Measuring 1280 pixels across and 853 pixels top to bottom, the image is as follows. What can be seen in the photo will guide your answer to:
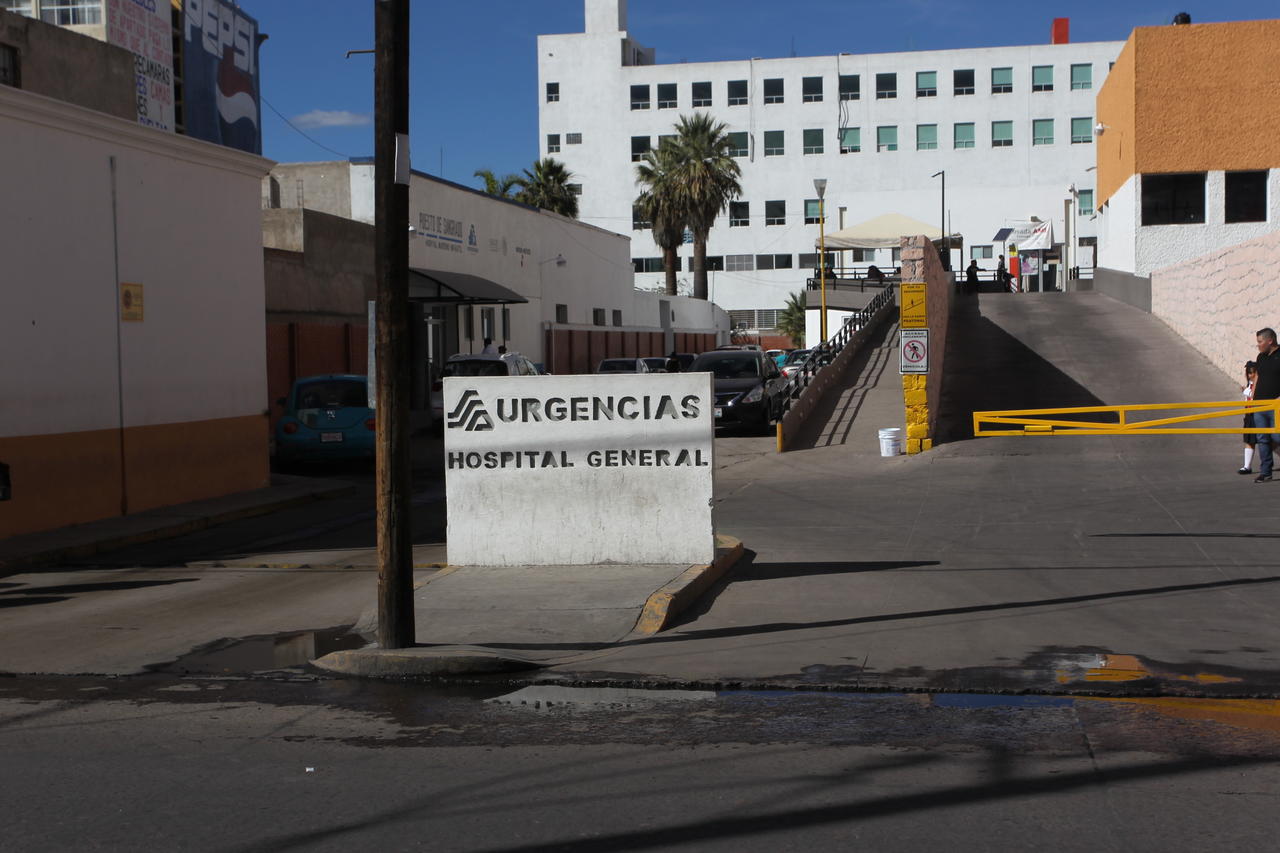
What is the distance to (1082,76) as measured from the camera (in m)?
80.2

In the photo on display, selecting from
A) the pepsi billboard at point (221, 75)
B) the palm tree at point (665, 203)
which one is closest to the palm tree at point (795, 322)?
the palm tree at point (665, 203)

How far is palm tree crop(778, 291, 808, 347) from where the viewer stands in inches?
2931

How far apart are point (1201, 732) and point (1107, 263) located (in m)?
42.8

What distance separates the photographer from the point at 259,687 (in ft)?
25.5

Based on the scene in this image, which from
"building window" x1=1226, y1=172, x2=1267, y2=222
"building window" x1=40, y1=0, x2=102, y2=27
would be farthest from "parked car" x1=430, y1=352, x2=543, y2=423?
"building window" x1=40, y1=0, x2=102, y2=27

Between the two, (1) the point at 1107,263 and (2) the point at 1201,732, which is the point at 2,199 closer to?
(2) the point at 1201,732

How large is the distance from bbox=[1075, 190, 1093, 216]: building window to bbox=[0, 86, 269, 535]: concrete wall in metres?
68.7

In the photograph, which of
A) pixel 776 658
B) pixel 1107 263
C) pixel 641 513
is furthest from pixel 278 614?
pixel 1107 263

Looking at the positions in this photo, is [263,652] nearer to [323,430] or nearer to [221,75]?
[323,430]

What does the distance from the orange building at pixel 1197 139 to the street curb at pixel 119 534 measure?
2792 centimetres

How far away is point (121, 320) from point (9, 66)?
31.4ft

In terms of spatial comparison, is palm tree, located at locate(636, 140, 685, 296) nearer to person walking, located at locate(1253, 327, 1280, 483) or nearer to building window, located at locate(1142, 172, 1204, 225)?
building window, located at locate(1142, 172, 1204, 225)

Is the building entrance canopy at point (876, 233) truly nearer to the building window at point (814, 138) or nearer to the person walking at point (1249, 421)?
the person walking at point (1249, 421)

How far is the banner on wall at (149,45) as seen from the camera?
46375mm
